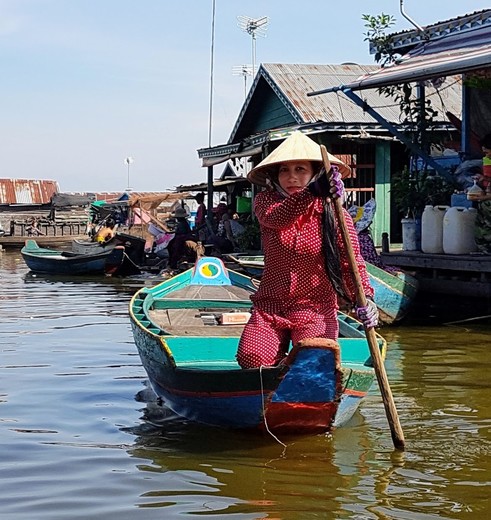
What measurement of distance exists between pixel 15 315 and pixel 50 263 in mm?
7887

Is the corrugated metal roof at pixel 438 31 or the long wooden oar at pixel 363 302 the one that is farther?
the corrugated metal roof at pixel 438 31

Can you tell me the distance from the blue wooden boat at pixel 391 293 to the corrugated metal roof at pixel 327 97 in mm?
5683

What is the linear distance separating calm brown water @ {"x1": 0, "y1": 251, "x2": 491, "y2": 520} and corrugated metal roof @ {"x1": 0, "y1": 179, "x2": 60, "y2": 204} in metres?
34.4

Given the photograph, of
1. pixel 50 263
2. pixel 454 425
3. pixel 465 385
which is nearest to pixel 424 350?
pixel 465 385

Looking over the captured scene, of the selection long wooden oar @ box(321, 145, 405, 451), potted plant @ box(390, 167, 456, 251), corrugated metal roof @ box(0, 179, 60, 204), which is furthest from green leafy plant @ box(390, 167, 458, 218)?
corrugated metal roof @ box(0, 179, 60, 204)

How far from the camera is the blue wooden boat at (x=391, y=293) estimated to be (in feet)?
35.2

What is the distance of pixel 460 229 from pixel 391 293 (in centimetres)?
109

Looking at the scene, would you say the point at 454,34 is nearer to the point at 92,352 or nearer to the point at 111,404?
the point at 92,352

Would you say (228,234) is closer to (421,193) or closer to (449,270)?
(421,193)

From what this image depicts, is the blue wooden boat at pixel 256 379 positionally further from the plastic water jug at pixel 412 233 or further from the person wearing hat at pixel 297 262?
the plastic water jug at pixel 412 233

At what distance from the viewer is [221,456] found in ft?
17.3

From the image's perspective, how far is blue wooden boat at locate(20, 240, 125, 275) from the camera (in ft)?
66.4

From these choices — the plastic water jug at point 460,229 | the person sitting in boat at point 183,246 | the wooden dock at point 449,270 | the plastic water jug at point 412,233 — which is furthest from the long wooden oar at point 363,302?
the person sitting in boat at point 183,246

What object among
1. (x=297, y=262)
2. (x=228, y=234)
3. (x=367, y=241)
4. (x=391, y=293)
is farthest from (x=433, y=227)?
(x=228, y=234)
